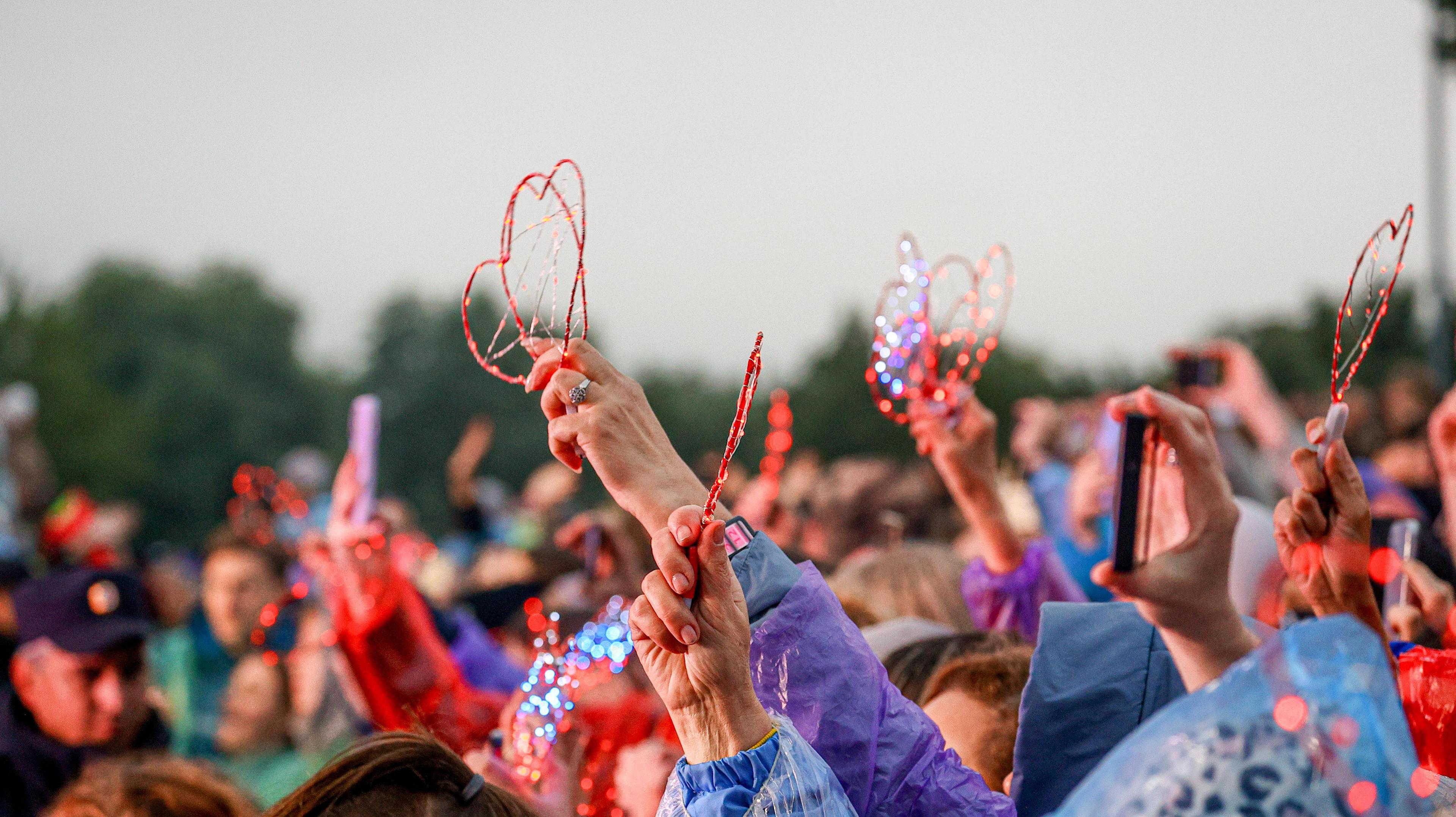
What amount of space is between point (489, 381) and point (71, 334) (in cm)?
1393

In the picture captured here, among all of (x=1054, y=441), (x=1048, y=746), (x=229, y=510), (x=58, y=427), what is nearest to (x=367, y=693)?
(x=1048, y=746)

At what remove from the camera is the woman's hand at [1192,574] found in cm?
162

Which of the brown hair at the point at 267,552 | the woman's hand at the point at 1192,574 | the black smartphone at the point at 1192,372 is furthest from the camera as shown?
the brown hair at the point at 267,552

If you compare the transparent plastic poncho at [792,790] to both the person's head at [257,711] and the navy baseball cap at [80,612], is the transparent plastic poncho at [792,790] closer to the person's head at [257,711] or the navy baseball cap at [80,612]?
the navy baseball cap at [80,612]

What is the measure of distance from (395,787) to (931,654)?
4.00 ft

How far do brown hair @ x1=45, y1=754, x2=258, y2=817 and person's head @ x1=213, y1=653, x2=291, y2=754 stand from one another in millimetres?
3513

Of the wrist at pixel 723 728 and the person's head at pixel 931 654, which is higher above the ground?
the wrist at pixel 723 728

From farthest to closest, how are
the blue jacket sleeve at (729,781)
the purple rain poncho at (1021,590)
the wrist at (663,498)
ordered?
the purple rain poncho at (1021,590) < the wrist at (663,498) < the blue jacket sleeve at (729,781)

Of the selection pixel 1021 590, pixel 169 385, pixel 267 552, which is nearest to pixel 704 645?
pixel 1021 590

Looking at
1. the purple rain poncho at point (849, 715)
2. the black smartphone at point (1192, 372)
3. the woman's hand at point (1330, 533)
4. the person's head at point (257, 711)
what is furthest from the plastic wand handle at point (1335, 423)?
the person's head at point (257, 711)

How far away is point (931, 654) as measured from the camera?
8.07 feet

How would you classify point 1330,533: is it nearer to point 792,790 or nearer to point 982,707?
point 982,707

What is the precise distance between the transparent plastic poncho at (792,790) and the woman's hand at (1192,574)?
0.52 m

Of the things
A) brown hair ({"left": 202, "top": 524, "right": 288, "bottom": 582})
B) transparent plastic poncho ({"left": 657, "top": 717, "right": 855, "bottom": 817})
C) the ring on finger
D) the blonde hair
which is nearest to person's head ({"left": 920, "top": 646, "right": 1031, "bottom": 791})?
transparent plastic poncho ({"left": 657, "top": 717, "right": 855, "bottom": 817})
